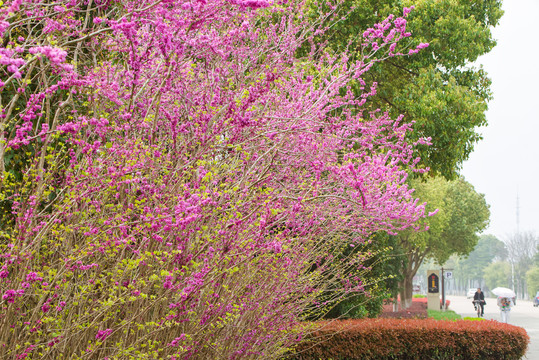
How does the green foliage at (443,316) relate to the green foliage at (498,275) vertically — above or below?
below

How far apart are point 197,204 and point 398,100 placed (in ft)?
35.2

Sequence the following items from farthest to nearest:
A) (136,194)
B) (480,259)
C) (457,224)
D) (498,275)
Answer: (480,259), (498,275), (457,224), (136,194)

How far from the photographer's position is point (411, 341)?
35.1 ft

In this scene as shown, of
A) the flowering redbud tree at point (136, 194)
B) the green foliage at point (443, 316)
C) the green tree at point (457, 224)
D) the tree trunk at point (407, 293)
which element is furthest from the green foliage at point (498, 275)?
the flowering redbud tree at point (136, 194)

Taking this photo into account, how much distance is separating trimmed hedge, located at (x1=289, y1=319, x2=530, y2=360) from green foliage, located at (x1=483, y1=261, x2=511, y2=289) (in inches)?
4342

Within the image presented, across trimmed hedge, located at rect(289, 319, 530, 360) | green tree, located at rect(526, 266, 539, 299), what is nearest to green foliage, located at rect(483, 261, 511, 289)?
green tree, located at rect(526, 266, 539, 299)

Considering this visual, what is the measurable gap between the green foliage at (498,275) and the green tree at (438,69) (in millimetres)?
109284

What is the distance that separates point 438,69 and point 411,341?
697 centimetres

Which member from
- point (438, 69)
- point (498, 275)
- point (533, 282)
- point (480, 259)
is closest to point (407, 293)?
point (438, 69)

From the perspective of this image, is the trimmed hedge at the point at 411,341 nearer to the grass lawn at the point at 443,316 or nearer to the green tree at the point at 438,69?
the green tree at the point at 438,69

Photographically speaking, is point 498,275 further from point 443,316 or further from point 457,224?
point 443,316

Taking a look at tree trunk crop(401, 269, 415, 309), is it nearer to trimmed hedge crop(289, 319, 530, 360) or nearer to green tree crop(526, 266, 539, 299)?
trimmed hedge crop(289, 319, 530, 360)

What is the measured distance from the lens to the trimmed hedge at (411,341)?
31.9 ft

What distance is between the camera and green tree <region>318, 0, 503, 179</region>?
1312cm
